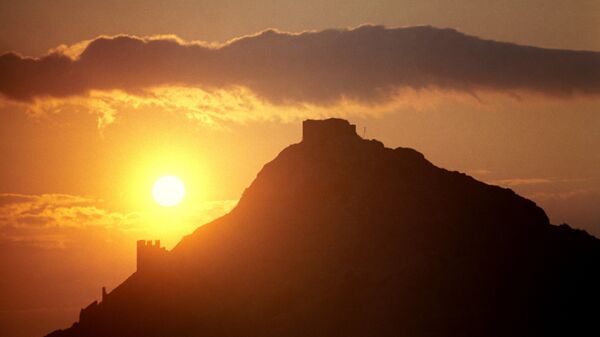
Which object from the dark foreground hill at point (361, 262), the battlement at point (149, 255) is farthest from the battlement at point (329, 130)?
the battlement at point (149, 255)

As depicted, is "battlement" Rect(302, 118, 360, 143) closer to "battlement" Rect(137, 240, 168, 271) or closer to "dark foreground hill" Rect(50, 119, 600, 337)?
"dark foreground hill" Rect(50, 119, 600, 337)

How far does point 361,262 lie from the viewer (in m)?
167

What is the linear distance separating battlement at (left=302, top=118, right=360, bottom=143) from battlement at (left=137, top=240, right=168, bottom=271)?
26.1 metres

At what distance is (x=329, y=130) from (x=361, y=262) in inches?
820

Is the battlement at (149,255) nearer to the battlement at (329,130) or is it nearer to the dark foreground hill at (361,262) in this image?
the dark foreground hill at (361,262)

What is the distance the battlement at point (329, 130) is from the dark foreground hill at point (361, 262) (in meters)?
0.19

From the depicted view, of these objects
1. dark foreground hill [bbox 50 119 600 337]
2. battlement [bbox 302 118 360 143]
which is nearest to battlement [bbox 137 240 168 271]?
dark foreground hill [bbox 50 119 600 337]

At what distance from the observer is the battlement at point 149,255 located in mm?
173875

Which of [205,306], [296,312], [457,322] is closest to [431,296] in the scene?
[457,322]

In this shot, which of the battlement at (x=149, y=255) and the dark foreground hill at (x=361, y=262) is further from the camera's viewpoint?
the battlement at (x=149, y=255)

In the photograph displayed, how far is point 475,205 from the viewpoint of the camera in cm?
17912

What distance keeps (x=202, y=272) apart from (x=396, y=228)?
27.0 metres

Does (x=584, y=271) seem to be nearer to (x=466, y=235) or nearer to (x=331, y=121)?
(x=466, y=235)

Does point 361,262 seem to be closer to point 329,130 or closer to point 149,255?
point 329,130
